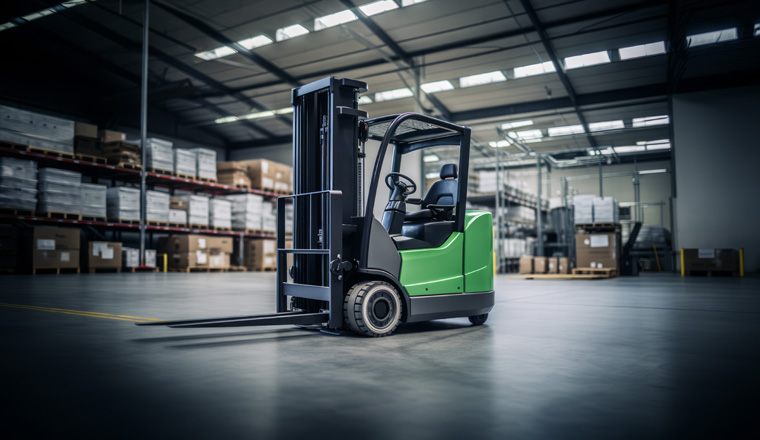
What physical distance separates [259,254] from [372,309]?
14063 mm

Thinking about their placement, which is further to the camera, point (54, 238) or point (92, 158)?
point (92, 158)

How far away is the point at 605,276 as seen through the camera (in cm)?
1277

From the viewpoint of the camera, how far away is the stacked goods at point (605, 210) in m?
14.2

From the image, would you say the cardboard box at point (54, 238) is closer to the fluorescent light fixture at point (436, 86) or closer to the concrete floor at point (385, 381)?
the concrete floor at point (385, 381)

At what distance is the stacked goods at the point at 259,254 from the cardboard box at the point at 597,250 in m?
9.51

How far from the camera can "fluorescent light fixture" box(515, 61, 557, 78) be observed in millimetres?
14344

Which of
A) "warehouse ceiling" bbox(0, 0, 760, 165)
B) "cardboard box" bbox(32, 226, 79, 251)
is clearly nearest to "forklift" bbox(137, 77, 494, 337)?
"warehouse ceiling" bbox(0, 0, 760, 165)

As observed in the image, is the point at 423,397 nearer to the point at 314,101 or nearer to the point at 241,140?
the point at 314,101

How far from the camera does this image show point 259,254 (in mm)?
16906

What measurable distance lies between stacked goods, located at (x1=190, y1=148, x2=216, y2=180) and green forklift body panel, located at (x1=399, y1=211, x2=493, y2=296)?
41.1 ft

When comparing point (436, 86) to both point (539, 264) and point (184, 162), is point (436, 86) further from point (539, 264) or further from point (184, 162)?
point (184, 162)

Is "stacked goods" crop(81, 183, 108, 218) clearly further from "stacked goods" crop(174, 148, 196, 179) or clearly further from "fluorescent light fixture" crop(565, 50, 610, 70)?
"fluorescent light fixture" crop(565, 50, 610, 70)

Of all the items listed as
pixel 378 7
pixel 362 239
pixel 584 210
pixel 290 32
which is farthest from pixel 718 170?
pixel 362 239

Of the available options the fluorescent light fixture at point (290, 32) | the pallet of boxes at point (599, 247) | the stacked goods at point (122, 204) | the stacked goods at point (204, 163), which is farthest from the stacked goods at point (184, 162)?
the pallet of boxes at point (599, 247)
